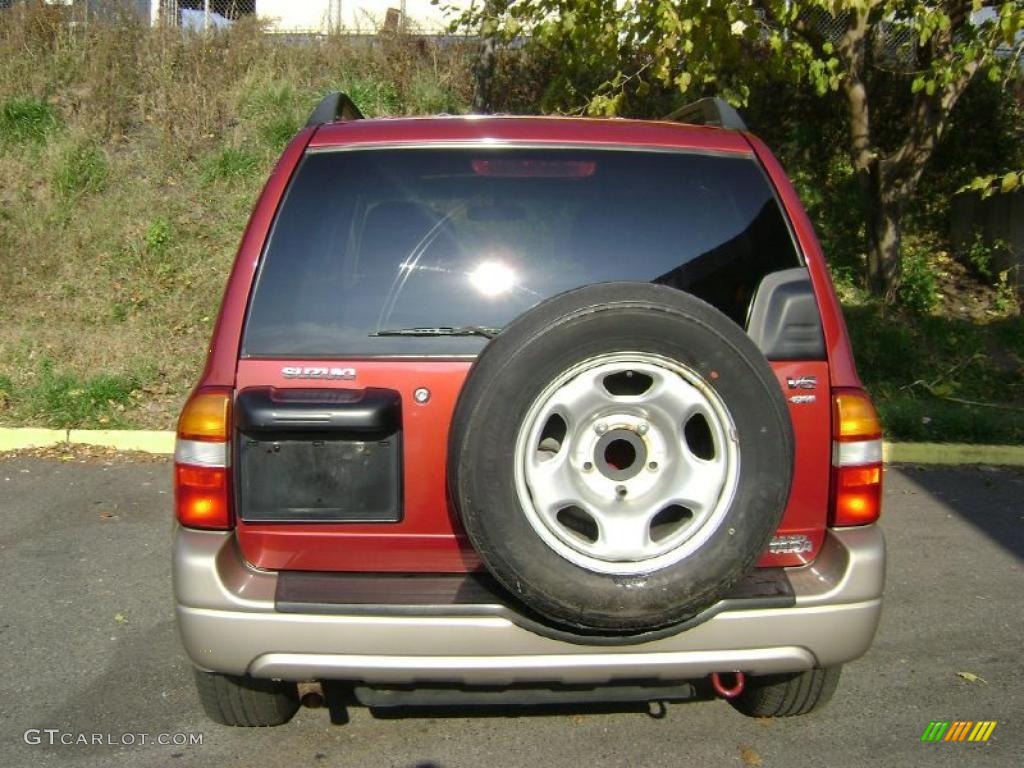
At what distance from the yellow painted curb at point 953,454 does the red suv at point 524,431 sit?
15.0ft

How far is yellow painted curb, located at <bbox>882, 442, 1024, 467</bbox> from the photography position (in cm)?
714

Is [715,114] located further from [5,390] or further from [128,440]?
[5,390]

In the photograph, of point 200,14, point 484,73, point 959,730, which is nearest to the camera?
point 959,730

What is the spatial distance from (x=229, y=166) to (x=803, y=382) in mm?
9502

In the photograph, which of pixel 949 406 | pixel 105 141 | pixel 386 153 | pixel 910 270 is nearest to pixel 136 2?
pixel 105 141

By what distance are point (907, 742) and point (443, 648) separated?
5.68ft

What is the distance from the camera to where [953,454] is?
23.4ft

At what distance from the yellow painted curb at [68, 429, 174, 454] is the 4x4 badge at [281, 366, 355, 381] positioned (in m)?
4.72

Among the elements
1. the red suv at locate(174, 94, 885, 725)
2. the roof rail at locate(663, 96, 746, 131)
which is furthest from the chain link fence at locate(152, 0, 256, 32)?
the red suv at locate(174, 94, 885, 725)

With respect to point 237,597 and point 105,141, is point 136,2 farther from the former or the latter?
point 237,597

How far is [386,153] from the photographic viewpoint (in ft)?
9.84

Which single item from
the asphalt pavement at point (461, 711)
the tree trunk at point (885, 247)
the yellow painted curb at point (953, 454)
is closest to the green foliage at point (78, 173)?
the asphalt pavement at point (461, 711)

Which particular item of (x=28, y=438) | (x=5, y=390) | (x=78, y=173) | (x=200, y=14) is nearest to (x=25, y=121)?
(x=78, y=173)

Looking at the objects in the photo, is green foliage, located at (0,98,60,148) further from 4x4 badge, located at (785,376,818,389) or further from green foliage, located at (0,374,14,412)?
4x4 badge, located at (785,376,818,389)
